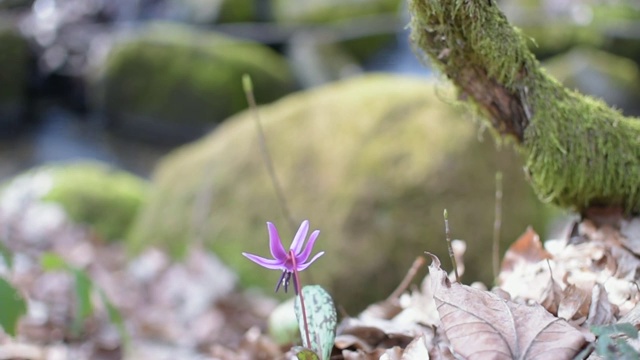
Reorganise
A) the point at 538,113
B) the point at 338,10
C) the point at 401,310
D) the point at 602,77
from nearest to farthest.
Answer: the point at 538,113, the point at 401,310, the point at 602,77, the point at 338,10

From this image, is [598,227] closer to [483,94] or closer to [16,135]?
[483,94]

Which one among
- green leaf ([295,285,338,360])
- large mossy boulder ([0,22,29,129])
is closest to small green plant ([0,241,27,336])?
green leaf ([295,285,338,360])

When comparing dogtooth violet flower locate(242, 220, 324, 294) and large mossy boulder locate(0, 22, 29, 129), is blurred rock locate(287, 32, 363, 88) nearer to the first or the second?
large mossy boulder locate(0, 22, 29, 129)

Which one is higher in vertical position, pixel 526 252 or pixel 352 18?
pixel 352 18

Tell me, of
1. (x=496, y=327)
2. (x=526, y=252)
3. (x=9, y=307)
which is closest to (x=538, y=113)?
(x=526, y=252)

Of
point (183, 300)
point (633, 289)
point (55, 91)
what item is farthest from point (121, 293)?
point (55, 91)

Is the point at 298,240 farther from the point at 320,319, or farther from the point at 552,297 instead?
the point at 552,297

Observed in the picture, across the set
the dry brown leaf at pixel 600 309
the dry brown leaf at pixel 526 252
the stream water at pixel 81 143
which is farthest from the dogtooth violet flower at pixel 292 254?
the stream water at pixel 81 143
